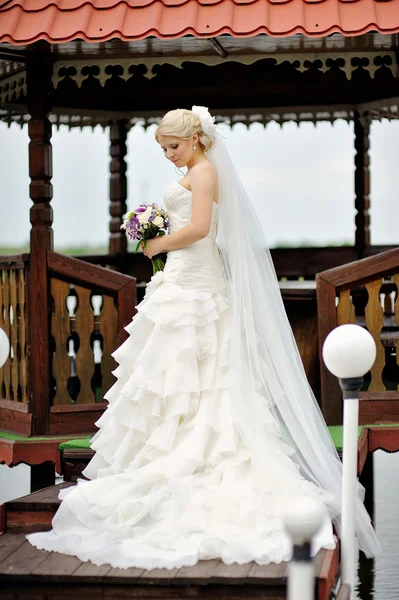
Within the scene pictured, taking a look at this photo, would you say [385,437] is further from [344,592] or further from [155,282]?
[344,592]

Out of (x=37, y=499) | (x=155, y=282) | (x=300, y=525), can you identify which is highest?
(x=155, y=282)

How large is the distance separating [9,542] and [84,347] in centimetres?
219

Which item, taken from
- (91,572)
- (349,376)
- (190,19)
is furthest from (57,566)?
(190,19)

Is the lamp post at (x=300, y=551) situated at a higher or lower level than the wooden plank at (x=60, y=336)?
lower

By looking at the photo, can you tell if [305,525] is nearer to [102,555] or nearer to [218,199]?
[102,555]

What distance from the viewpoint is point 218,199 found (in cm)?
582

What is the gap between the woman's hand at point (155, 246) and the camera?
5.75m

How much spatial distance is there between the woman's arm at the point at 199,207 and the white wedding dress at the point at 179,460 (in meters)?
0.10

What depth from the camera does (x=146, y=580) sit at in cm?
444

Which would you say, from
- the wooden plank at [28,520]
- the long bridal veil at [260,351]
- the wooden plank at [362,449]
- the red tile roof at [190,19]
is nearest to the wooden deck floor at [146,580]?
the wooden plank at [28,520]

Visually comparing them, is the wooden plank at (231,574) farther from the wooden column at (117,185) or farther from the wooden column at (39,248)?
the wooden column at (117,185)

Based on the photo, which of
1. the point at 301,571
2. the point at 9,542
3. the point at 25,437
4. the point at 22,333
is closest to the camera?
the point at 301,571

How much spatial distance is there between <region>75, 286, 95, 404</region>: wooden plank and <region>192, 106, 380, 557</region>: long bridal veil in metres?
1.53

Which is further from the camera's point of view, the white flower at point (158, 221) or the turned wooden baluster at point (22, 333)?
the turned wooden baluster at point (22, 333)
